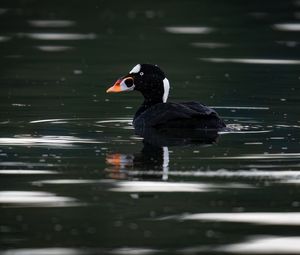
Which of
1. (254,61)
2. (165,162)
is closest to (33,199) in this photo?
(165,162)

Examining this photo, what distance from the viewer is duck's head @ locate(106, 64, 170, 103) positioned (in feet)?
52.5

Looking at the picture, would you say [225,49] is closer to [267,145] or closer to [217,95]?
[217,95]

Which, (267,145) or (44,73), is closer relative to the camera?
(267,145)

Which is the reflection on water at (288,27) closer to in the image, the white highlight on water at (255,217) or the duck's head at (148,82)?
the duck's head at (148,82)

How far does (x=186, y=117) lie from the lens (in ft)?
46.2

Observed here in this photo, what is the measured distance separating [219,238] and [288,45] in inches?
675

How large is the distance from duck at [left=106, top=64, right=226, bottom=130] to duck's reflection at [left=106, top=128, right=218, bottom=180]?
0.28ft

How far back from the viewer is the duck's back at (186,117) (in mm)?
14125

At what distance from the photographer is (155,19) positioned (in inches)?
1218

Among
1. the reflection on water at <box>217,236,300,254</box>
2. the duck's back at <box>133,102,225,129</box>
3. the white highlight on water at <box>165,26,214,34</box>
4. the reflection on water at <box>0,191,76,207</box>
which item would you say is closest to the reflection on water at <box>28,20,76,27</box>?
the white highlight on water at <box>165,26,214,34</box>

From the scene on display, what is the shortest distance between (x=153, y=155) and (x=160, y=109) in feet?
6.97

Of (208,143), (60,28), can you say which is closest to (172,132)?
(208,143)

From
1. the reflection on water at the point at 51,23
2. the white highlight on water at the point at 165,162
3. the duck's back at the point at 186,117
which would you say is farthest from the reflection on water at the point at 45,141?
the reflection on water at the point at 51,23

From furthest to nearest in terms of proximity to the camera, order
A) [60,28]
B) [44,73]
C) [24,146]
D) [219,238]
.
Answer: [60,28]
[44,73]
[24,146]
[219,238]
